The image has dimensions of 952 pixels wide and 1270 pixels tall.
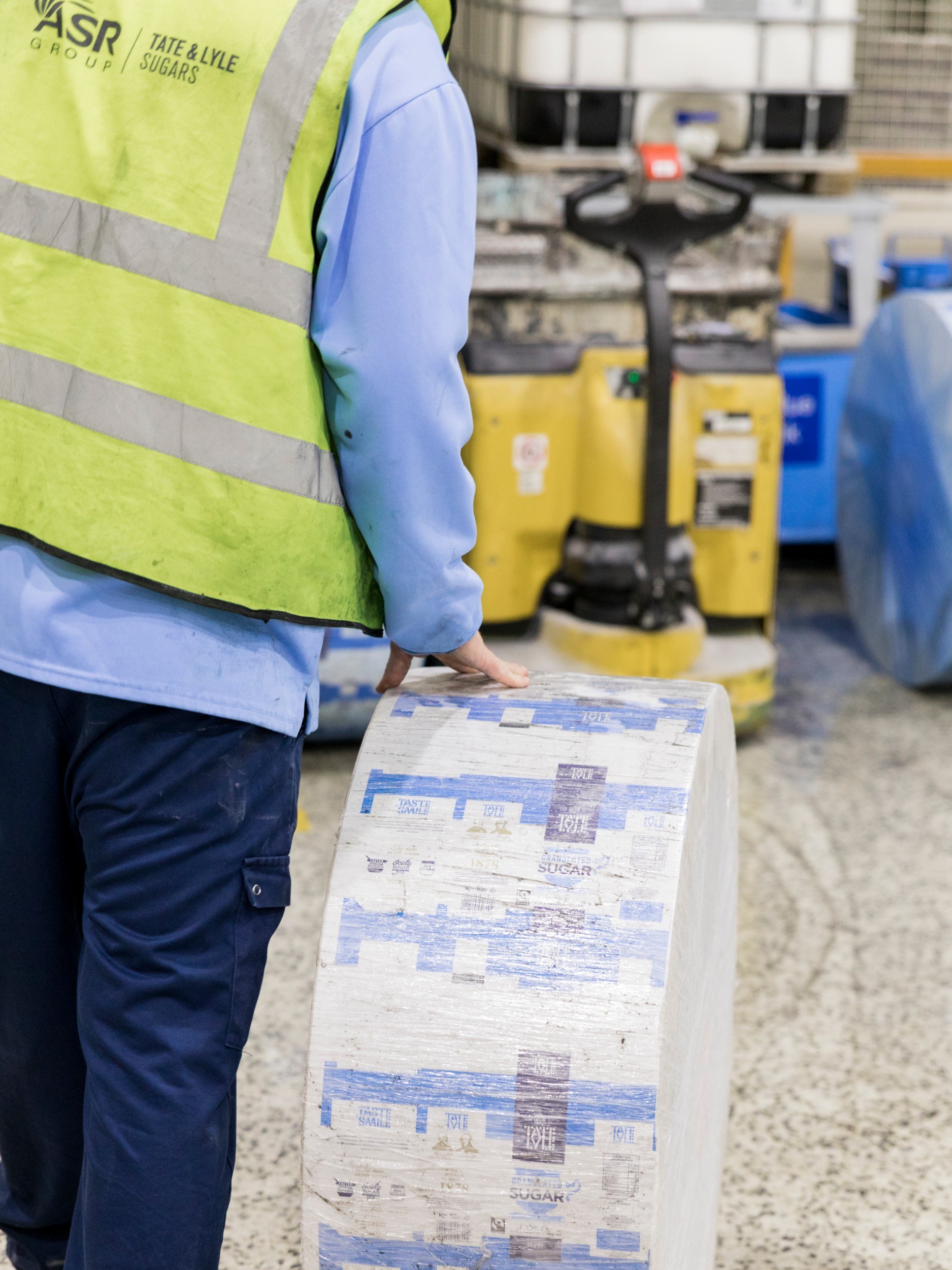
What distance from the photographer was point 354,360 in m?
1.29

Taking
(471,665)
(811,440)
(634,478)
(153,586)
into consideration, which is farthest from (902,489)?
(153,586)

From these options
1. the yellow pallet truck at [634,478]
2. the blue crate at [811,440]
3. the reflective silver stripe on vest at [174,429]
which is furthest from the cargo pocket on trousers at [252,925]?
the blue crate at [811,440]

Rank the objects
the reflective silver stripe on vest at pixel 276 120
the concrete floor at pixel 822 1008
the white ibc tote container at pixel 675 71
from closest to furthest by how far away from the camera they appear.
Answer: the reflective silver stripe on vest at pixel 276 120
the concrete floor at pixel 822 1008
the white ibc tote container at pixel 675 71

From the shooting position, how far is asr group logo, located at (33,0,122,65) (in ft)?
4.27

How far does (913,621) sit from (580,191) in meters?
1.42

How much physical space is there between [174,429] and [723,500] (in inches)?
90.2

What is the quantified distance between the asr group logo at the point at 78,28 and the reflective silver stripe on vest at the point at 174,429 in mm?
265

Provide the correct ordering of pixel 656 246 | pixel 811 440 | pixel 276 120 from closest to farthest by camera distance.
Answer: pixel 276 120
pixel 656 246
pixel 811 440

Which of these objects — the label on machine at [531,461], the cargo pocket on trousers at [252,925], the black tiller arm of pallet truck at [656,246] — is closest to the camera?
the cargo pocket on trousers at [252,925]

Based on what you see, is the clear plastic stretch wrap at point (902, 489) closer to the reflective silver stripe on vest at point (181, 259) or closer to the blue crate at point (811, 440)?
the blue crate at point (811, 440)

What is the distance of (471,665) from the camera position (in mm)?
1590

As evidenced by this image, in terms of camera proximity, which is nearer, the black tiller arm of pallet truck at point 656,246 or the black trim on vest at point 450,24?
the black trim on vest at point 450,24

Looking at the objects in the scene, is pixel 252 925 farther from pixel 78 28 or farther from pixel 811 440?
pixel 811 440

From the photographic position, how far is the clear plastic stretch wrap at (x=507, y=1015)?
1320mm
